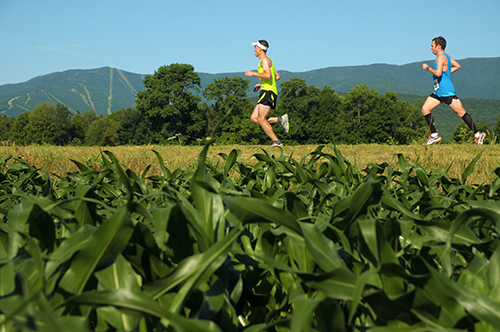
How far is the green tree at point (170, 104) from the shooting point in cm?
6875

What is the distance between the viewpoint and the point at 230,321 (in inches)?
27.7

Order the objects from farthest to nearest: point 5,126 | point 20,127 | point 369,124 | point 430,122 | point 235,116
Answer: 1. point 5,126
2. point 20,127
3. point 235,116
4. point 369,124
5. point 430,122

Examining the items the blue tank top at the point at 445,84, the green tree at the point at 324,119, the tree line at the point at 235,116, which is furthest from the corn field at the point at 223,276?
the green tree at the point at 324,119

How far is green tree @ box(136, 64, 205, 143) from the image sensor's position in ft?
226

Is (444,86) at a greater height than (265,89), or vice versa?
(265,89)

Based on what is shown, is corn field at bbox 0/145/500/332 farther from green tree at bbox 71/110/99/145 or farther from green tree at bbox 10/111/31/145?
green tree at bbox 71/110/99/145

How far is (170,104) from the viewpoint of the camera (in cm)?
6906

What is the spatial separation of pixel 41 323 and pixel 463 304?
0.64 m

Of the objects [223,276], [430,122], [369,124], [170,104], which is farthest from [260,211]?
[369,124]

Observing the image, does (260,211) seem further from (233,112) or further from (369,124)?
(233,112)

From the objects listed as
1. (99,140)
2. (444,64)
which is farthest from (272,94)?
(99,140)

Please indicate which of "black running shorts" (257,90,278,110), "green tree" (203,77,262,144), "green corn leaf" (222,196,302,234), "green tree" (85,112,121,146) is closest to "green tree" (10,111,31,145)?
"green tree" (85,112,121,146)

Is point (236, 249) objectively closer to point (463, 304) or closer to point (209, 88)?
point (463, 304)

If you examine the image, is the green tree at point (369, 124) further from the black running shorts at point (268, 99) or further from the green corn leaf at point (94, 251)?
the green corn leaf at point (94, 251)
